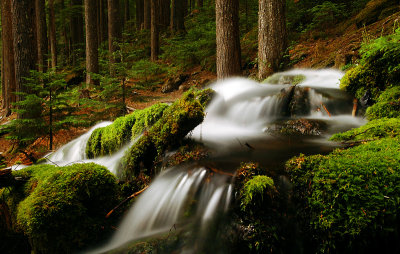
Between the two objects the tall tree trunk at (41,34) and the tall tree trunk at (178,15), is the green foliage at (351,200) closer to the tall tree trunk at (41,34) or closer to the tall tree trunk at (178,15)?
the tall tree trunk at (41,34)

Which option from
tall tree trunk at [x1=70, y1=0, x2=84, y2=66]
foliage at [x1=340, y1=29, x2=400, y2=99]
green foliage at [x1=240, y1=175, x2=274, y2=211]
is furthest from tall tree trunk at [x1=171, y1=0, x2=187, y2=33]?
green foliage at [x1=240, y1=175, x2=274, y2=211]

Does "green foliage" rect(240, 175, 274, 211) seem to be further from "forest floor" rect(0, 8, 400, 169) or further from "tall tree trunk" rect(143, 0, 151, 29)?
"tall tree trunk" rect(143, 0, 151, 29)

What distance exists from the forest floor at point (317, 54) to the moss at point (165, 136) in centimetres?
330

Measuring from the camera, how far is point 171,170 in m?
2.82

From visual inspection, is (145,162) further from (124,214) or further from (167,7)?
(167,7)

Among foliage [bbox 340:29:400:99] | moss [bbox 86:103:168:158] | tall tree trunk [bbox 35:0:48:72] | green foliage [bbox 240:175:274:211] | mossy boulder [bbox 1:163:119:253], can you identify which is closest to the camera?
green foliage [bbox 240:175:274:211]

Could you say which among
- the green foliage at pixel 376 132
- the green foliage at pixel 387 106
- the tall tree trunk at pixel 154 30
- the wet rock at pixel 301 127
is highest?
the tall tree trunk at pixel 154 30

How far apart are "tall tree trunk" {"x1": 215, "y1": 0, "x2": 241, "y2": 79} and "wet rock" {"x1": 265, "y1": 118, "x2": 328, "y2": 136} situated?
4556 mm

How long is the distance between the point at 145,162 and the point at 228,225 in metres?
1.69

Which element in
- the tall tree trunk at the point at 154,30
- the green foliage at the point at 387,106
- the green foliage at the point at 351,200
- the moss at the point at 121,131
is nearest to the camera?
the green foliage at the point at 351,200

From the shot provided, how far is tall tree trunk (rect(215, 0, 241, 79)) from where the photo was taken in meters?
7.65

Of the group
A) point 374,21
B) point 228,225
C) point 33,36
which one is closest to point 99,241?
point 228,225

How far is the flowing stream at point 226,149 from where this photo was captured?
2.24 m

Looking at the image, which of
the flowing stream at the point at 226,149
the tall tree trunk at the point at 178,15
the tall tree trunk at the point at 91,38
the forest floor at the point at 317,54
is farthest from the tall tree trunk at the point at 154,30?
the flowing stream at the point at 226,149
